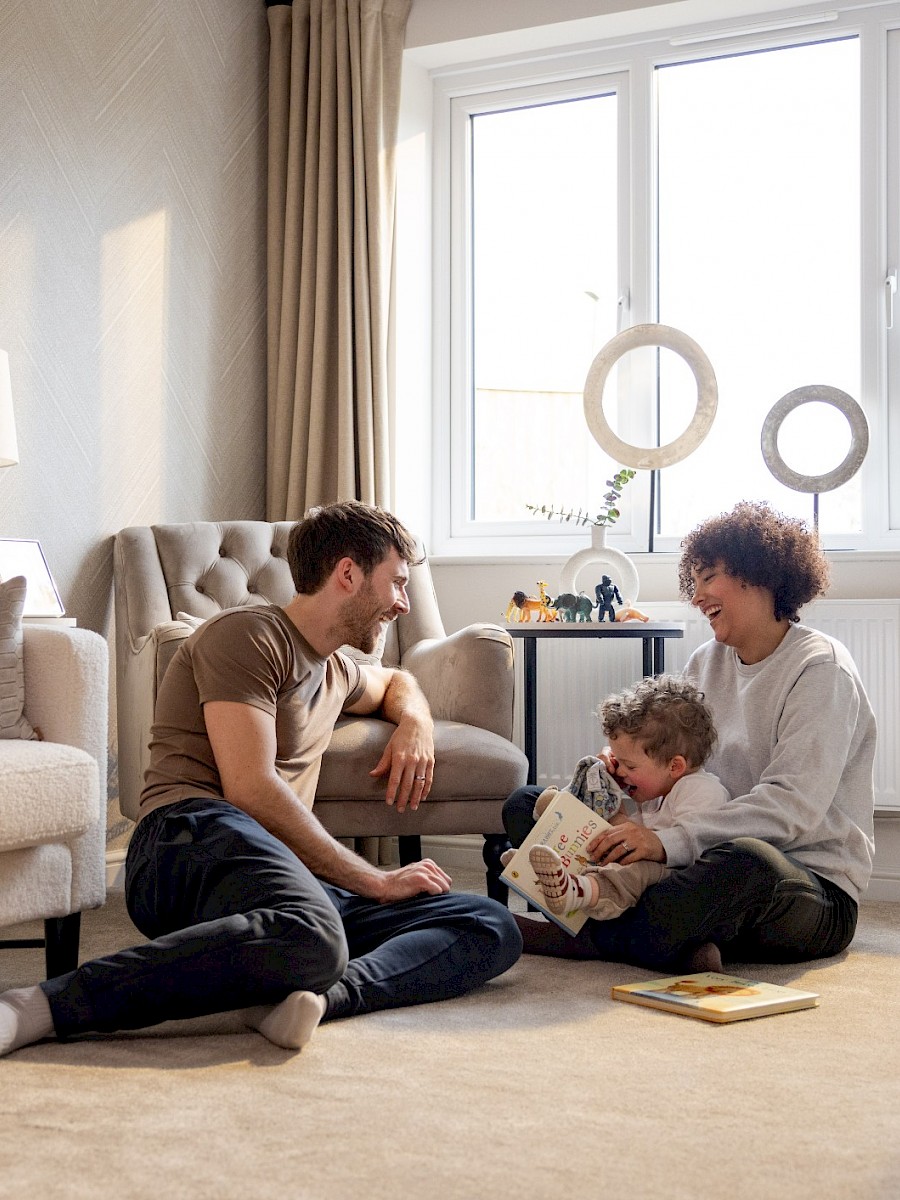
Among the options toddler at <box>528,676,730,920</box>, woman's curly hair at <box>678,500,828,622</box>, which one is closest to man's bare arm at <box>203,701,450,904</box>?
toddler at <box>528,676,730,920</box>

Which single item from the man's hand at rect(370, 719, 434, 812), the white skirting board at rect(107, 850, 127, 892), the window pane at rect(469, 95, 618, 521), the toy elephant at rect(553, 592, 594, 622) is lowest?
the white skirting board at rect(107, 850, 127, 892)

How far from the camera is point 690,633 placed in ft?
10.5

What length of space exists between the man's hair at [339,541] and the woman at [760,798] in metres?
0.60

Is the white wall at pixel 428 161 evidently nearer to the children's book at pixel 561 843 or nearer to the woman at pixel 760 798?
the woman at pixel 760 798

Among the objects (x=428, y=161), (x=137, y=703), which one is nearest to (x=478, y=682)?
(x=137, y=703)

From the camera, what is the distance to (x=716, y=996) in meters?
1.88

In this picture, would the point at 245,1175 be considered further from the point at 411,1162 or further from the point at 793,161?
the point at 793,161

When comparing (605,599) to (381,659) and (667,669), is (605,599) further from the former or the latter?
(381,659)

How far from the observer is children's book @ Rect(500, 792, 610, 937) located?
6.82 feet

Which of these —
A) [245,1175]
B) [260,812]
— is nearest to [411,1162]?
[245,1175]

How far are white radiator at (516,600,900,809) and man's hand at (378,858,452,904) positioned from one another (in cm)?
137

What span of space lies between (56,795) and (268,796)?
0.35 metres

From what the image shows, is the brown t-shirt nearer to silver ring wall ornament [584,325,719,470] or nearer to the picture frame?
the picture frame

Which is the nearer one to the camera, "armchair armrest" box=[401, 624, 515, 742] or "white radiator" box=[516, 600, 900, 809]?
"armchair armrest" box=[401, 624, 515, 742]
